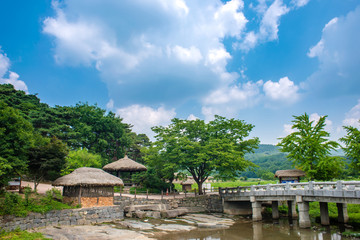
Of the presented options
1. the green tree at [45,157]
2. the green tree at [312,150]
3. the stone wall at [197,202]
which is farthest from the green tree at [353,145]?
the green tree at [45,157]

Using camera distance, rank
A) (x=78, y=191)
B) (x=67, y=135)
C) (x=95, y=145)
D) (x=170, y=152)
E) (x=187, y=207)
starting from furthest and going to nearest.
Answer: (x=95, y=145) < (x=67, y=135) < (x=170, y=152) < (x=187, y=207) < (x=78, y=191)

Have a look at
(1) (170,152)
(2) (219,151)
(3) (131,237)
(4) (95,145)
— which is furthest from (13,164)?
(4) (95,145)

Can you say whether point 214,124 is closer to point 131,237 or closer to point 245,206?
point 245,206

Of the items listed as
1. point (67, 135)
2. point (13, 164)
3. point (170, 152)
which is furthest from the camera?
point (67, 135)

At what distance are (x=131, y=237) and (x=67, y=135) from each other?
3034 centimetres

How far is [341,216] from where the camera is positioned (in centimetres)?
2227

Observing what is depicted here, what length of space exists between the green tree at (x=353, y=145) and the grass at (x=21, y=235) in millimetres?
30314

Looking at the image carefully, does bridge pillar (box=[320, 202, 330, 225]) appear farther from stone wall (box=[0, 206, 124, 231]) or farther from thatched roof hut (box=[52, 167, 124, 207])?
thatched roof hut (box=[52, 167, 124, 207])

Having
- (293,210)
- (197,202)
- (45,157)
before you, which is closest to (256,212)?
(293,210)

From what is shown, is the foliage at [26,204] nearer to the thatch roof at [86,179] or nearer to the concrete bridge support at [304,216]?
the thatch roof at [86,179]

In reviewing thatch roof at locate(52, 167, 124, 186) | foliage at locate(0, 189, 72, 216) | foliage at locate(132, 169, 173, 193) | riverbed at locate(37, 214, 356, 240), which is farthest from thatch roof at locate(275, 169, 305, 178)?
foliage at locate(0, 189, 72, 216)

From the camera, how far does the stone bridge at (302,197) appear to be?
1726 centimetres

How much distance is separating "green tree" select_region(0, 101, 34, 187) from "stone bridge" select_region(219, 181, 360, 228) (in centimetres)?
2054

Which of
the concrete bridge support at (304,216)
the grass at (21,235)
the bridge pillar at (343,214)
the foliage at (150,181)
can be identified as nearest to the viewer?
the grass at (21,235)
